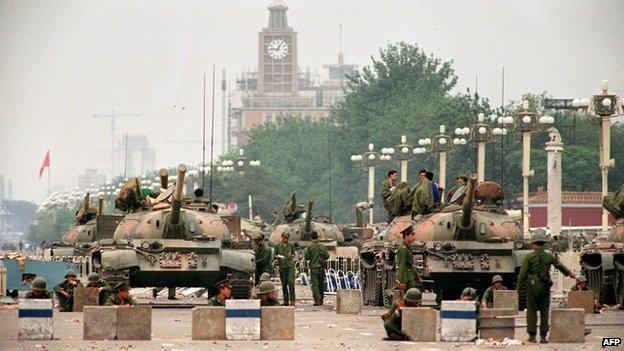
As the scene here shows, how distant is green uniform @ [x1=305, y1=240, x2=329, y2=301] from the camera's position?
47.0 meters

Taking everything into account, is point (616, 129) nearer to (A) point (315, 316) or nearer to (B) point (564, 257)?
(B) point (564, 257)

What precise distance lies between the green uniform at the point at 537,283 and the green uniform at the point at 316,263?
14.2m

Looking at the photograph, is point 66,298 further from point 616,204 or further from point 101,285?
point 616,204

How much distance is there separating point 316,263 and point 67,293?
6.91 m

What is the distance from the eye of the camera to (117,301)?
35.6m

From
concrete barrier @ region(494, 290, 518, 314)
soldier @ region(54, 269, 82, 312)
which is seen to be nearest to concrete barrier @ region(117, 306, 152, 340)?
concrete barrier @ region(494, 290, 518, 314)

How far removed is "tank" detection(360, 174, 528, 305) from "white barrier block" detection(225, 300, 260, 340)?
29.2ft

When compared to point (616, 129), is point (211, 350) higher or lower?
lower

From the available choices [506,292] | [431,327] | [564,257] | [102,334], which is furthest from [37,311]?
[564,257]

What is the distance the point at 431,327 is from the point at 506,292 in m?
5.04

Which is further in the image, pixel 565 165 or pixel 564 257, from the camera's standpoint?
pixel 565 165

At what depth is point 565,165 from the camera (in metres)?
107

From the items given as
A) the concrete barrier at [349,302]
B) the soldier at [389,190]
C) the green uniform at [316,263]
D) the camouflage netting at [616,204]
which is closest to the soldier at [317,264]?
the green uniform at [316,263]

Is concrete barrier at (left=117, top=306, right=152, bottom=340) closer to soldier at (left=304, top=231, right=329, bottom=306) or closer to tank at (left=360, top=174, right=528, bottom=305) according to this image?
tank at (left=360, top=174, right=528, bottom=305)
